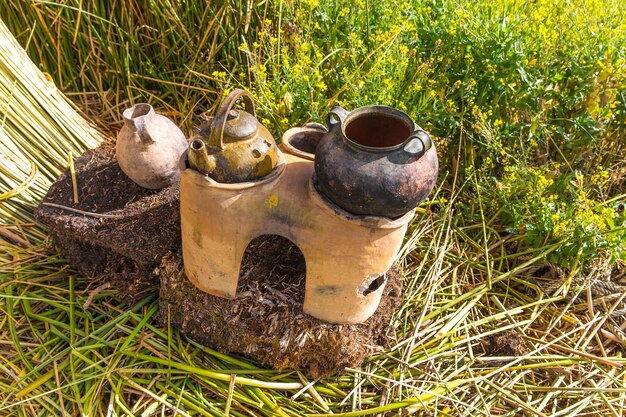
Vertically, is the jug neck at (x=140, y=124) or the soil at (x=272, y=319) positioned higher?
the jug neck at (x=140, y=124)

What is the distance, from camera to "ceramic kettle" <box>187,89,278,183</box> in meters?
1.77

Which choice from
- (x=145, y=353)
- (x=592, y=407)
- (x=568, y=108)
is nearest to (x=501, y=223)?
(x=568, y=108)

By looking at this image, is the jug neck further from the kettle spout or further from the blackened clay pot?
the blackened clay pot

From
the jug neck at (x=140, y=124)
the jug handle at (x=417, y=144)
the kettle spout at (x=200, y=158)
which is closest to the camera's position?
the jug handle at (x=417, y=144)

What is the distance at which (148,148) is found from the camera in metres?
2.27

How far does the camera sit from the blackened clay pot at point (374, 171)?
1621 mm

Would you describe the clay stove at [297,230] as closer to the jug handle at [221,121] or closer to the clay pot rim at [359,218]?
the clay pot rim at [359,218]

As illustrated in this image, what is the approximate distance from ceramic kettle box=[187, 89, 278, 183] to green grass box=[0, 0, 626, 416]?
0.75 metres

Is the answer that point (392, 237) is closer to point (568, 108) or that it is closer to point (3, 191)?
point (568, 108)

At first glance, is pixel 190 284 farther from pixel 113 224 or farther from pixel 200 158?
pixel 200 158

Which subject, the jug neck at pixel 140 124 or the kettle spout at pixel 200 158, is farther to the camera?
the jug neck at pixel 140 124

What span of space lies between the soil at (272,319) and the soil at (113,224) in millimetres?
134

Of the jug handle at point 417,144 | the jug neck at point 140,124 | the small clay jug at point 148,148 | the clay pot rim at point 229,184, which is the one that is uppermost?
the jug handle at point 417,144

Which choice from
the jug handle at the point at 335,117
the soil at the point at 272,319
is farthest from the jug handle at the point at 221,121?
the soil at the point at 272,319
